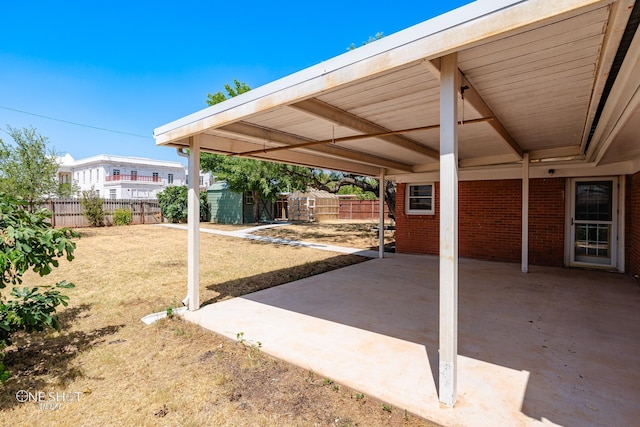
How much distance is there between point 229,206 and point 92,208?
24.9 feet

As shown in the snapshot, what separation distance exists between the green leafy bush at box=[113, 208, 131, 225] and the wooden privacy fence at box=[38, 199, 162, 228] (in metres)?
0.23

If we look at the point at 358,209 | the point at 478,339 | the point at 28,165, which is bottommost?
the point at 478,339

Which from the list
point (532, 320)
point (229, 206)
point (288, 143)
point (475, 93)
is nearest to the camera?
point (475, 93)

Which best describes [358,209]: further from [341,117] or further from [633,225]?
[341,117]

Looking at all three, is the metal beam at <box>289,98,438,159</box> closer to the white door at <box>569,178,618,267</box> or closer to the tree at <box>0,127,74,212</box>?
the white door at <box>569,178,618,267</box>

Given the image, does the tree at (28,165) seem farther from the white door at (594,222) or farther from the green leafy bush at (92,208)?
the white door at (594,222)

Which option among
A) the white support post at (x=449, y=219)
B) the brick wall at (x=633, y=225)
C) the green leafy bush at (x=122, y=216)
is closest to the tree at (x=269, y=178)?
the green leafy bush at (x=122, y=216)

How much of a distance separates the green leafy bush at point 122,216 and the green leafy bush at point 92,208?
0.71 metres

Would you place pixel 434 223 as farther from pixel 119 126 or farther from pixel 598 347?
pixel 119 126

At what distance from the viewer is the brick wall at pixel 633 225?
238 inches

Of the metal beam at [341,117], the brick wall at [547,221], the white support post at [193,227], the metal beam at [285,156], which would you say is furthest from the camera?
the brick wall at [547,221]

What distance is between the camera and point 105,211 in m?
18.1

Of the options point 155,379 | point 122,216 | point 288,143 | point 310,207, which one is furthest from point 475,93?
point 310,207

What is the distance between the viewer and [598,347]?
329 cm
